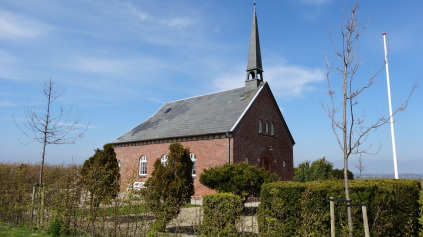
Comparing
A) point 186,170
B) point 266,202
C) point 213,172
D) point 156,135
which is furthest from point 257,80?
point 266,202

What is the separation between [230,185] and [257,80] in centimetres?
1331

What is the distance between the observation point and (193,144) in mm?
22141

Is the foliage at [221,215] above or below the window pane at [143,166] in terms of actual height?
below

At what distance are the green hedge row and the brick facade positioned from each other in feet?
38.6

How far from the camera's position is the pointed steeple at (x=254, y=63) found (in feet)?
80.5

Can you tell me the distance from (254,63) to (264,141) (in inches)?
254

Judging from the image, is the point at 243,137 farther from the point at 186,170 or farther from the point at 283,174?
the point at 186,170

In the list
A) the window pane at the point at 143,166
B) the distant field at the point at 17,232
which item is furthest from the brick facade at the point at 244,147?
the distant field at the point at 17,232

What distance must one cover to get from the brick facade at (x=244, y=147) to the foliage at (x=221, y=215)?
11351 mm

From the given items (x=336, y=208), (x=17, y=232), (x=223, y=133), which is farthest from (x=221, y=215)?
(x=223, y=133)

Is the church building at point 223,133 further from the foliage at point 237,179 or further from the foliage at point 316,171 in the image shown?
the foliage at point 237,179

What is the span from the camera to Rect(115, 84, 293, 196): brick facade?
2053 centimetres

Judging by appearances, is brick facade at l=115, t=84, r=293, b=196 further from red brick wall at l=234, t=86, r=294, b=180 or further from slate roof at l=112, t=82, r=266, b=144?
slate roof at l=112, t=82, r=266, b=144

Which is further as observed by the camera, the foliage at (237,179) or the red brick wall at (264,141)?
the red brick wall at (264,141)
